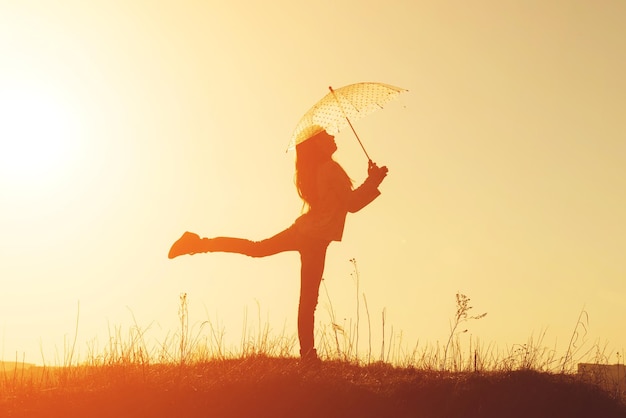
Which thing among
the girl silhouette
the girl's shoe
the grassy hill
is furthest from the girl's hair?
the grassy hill

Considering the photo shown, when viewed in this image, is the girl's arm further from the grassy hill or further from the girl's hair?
the grassy hill

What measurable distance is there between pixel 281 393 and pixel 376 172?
275cm

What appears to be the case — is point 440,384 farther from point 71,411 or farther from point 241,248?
point 71,411

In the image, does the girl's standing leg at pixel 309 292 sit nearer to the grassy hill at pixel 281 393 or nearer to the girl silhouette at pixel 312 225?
the girl silhouette at pixel 312 225

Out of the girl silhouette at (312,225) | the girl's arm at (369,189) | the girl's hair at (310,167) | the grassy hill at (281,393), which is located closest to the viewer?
the grassy hill at (281,393)

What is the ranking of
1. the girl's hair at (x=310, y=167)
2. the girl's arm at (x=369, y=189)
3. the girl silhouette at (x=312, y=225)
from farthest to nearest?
the girl's hair at (x=310, y=167) → the girl silhouette at (x=312, y=225) → the girl's arm at (x=369, y=189)

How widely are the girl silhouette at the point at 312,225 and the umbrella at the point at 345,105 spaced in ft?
0.53

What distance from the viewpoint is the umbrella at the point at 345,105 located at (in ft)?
31.3

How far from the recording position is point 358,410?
811 cm

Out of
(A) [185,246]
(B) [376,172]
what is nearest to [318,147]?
(B) [376,172]

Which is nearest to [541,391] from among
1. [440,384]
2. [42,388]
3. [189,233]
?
[440,384]

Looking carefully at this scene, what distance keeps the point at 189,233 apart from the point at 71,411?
2.98 m

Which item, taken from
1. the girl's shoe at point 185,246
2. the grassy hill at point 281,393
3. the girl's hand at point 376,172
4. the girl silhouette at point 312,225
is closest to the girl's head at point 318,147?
the girl silhouette at point 312,225

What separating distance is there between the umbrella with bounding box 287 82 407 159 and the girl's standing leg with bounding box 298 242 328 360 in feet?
4.39
